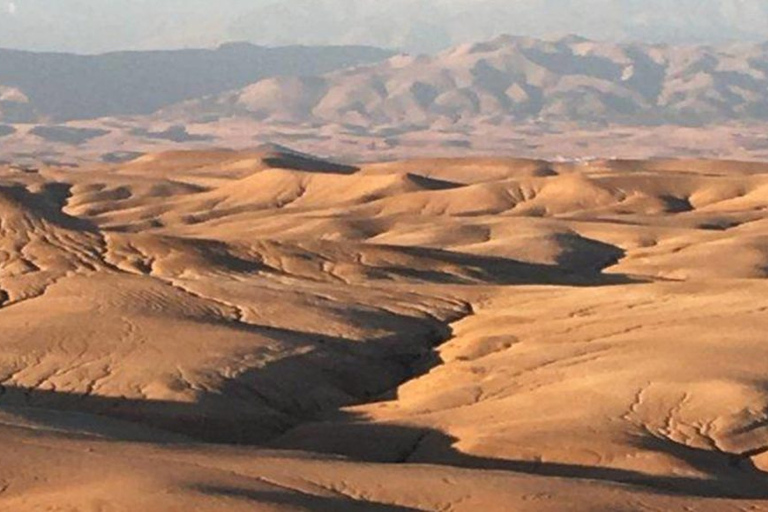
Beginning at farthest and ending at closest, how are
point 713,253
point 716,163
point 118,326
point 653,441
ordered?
Answer: 1. point 716,163
2. point 713,253
3. point 118,326
4. point 653,441

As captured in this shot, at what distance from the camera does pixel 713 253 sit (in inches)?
2948

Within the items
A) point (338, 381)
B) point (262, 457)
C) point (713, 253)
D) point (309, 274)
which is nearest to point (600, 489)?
point (262, 457)

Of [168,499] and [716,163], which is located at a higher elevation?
[168,499]

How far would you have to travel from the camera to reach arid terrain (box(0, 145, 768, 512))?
24.5 m

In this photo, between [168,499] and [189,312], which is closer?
[168,499]

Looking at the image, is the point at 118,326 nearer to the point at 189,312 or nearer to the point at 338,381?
the point at 189,312

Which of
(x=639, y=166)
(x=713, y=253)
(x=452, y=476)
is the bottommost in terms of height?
(x=639, y=166)

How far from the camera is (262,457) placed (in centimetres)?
2730

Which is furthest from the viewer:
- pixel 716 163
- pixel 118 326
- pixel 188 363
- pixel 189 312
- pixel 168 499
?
pixel 716 163

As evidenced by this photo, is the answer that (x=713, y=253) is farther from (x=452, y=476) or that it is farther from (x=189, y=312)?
(x=452, y=476)

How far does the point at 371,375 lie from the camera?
41.9 m

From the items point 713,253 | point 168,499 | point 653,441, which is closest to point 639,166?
point 713,253

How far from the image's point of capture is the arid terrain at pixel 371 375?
80.4 ft

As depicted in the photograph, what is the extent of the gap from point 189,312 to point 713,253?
3551 centimetres
